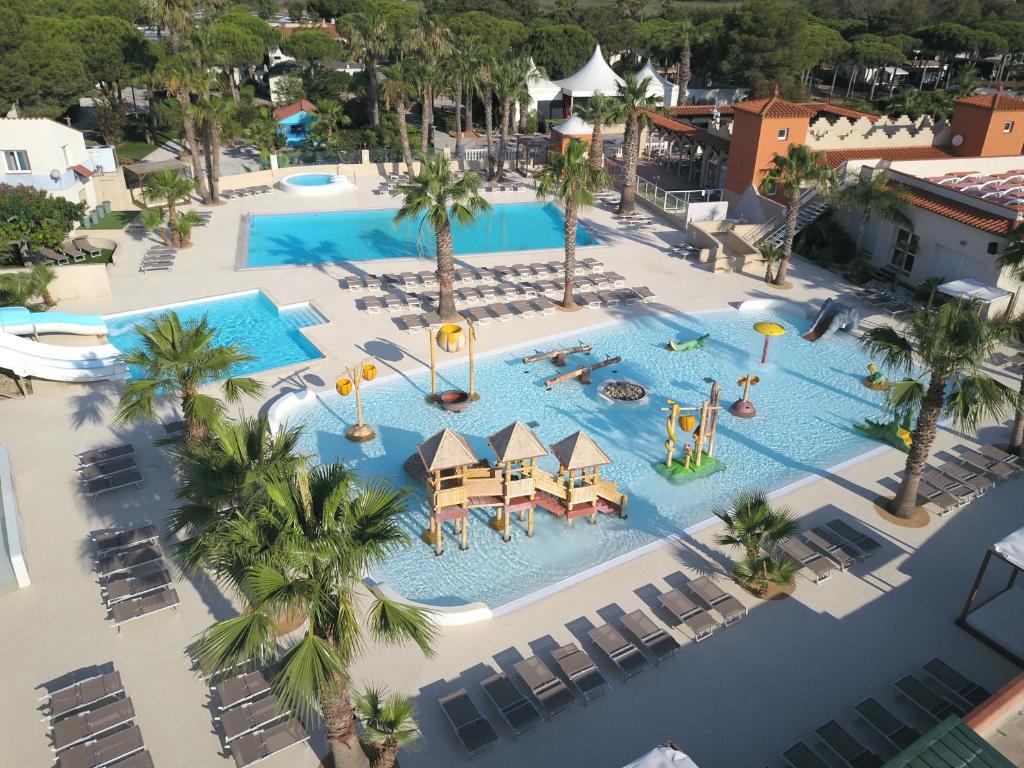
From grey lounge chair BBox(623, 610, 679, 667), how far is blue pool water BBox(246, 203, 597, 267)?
23.3m

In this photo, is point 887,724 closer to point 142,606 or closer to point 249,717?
point 249,717

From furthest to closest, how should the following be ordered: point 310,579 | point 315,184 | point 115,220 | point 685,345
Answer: point 315,184 → point 115,220 → point 685,345 → point 310,579

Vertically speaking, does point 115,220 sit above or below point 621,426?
above

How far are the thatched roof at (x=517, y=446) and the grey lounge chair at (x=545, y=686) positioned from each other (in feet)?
15.5

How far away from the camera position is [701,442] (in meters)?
20.2

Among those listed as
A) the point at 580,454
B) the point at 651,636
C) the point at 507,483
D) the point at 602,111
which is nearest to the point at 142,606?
the point at 507,483

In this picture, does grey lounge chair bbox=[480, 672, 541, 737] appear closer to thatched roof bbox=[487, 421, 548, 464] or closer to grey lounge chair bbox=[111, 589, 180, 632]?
thatched roof bbox=[487, 421, 548, 464]

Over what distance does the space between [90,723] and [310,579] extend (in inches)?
220

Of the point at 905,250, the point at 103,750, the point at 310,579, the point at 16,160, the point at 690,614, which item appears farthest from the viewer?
the point at 16,160

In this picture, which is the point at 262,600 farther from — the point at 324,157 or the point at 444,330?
the point at 324,157

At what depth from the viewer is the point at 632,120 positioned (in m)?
38.1

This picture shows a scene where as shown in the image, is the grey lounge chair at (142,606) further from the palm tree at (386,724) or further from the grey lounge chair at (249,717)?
the palm tree at (386,724)

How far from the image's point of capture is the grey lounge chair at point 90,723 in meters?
11.9

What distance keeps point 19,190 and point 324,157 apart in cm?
1812
